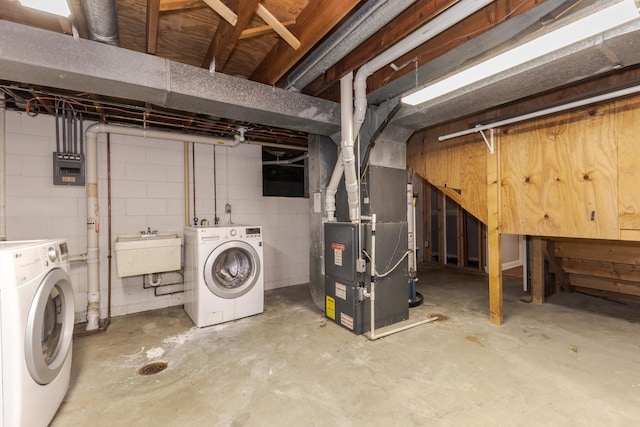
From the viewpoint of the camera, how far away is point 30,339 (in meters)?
1.39

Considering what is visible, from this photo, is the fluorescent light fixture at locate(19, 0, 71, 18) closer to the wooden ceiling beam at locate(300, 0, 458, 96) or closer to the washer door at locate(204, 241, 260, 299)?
the wooden ceiling beam at locate(300, 0, 458, 96)

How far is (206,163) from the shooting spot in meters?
3.86

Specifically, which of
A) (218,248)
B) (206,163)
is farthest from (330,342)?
(206,163)

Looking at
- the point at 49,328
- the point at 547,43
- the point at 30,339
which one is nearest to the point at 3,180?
the point at 49,328

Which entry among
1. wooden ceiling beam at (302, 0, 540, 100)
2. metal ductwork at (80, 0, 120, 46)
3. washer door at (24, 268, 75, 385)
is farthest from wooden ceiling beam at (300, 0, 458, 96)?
washer door at (24, 268, 75, 385)

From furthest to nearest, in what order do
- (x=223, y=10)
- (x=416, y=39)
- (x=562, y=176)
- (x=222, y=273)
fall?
(x=222, y=273) < (x=562, y=176) < (x=416, y=39) < (x=223, y=10)

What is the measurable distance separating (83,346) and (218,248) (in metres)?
1.38

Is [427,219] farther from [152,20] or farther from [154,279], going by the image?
[152,20]

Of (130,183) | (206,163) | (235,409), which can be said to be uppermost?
(206,163)

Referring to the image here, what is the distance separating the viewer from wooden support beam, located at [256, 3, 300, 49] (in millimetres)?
1734

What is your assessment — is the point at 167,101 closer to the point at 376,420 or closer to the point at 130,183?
the point at 130,183

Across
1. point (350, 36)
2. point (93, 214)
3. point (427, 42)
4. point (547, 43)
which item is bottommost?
point (93, 214)

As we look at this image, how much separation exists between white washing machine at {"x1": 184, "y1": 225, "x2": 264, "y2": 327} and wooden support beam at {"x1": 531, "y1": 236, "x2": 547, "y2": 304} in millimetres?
3318

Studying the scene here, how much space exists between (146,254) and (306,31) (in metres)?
2.64
